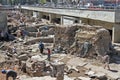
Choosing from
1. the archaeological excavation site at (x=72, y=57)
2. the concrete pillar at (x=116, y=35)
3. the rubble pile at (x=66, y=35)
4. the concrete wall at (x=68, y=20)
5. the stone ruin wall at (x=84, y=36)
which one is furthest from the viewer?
the concrete wall at (x=68, y=20)

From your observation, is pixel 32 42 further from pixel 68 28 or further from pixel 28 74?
pixel 28 74

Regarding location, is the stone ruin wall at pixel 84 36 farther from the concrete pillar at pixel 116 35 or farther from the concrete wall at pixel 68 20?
the concrete wall at pixel 68 20

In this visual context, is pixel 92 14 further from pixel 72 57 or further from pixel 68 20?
pixel 72 57

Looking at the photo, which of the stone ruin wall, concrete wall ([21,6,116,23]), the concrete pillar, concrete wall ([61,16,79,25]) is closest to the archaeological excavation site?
the stone ruin wall

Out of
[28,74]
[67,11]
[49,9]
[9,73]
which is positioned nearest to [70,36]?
[28,74]

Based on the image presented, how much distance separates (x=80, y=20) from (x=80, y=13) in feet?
3.23

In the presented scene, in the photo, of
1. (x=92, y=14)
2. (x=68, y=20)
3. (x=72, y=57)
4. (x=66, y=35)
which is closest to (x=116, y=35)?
(x=92, y=14)

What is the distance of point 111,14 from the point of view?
28266 millimetres

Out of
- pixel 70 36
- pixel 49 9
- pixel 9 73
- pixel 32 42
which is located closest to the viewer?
pixel 9 73

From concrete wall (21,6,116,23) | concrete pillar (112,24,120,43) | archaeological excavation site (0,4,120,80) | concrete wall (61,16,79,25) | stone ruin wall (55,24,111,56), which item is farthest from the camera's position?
concrete wall (61,16,79,25)

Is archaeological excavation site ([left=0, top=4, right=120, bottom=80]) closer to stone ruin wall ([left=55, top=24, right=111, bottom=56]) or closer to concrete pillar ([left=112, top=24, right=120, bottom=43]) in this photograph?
stone ruin wall ([left=55, top=24, right=111, bottom=56])

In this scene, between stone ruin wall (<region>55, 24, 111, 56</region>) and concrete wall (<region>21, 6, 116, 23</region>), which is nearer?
stone ruin wall (<region>55, 24, 111, 56</region>)

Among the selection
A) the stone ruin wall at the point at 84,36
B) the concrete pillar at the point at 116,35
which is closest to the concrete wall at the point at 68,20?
the concrete pillar at the point at 116,35

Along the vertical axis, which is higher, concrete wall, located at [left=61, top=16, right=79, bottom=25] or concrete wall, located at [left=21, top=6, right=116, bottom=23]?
concrete wall, located at [left=21, top=6, right=116, bottom=23]
